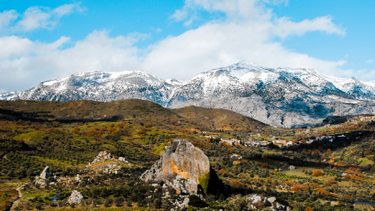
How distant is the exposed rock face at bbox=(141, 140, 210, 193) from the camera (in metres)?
40.4

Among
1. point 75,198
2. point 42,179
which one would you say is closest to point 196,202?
point 75,198

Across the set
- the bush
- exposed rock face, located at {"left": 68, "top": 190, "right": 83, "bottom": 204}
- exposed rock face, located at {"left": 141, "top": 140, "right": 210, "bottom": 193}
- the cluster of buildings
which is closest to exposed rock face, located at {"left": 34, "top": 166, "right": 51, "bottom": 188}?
exposed rock face, located at {"left": 68, "top": 190, "right": 83, "bottom": 204}

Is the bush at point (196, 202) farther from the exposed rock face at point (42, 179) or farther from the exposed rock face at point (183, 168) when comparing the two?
the exposed rock face at point (42, 179)

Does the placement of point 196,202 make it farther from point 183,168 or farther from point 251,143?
point 251,143

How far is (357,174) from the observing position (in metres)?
88.4

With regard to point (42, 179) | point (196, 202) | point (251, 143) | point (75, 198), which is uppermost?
point (42, 179)

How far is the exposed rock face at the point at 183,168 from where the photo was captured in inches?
1592

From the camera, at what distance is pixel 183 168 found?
1650 inches

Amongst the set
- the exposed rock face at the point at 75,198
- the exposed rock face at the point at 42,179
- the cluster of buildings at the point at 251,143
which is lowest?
the cluster of buildings at the point at 251,143

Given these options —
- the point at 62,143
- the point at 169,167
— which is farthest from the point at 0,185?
the point at 62,143

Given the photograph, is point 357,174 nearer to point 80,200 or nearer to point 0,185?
point 80,200

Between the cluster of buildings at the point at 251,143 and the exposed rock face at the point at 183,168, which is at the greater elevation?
the exposed rock face at the point at 183,168

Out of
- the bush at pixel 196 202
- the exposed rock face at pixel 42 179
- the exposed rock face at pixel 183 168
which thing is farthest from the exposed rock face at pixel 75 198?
the bush at pixel 196 202

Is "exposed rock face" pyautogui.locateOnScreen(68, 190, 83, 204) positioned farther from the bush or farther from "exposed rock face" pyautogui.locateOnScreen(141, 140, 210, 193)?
the bush
